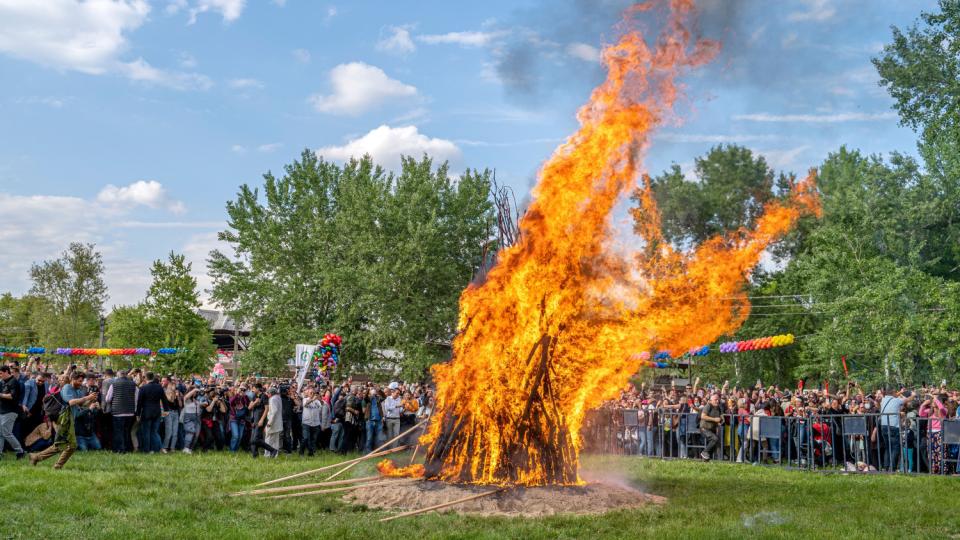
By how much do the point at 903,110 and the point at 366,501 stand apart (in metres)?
28.9

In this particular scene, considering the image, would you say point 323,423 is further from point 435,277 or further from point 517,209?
point 435,277

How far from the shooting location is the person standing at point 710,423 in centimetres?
1992

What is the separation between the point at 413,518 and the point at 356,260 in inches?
1363

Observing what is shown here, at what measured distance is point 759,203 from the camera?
4759cm

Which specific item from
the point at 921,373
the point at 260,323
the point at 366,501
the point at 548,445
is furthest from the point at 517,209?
the point at 260,323

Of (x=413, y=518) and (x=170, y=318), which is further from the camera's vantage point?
(x=170, y=318)

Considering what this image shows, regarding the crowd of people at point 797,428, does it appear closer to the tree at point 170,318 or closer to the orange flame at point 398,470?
the orange flame at point 398,470

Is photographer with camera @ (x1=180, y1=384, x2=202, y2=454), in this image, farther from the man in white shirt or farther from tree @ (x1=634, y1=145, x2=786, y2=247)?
tree @ (x1=634, y1=145, x2=786, y2=247)

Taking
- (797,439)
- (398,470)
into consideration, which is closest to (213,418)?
(398,470)

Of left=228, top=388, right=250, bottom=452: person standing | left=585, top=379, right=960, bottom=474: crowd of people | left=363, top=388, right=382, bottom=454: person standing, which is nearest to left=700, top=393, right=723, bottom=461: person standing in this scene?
left=585, top=379, right=960, bottom=474: crowd of people

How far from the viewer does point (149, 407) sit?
1800 centimetres

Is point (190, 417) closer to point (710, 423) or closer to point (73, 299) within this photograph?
point (710, 423)

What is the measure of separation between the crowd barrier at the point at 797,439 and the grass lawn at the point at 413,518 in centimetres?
156

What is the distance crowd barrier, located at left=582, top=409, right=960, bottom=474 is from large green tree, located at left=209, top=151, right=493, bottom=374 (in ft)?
65.2
